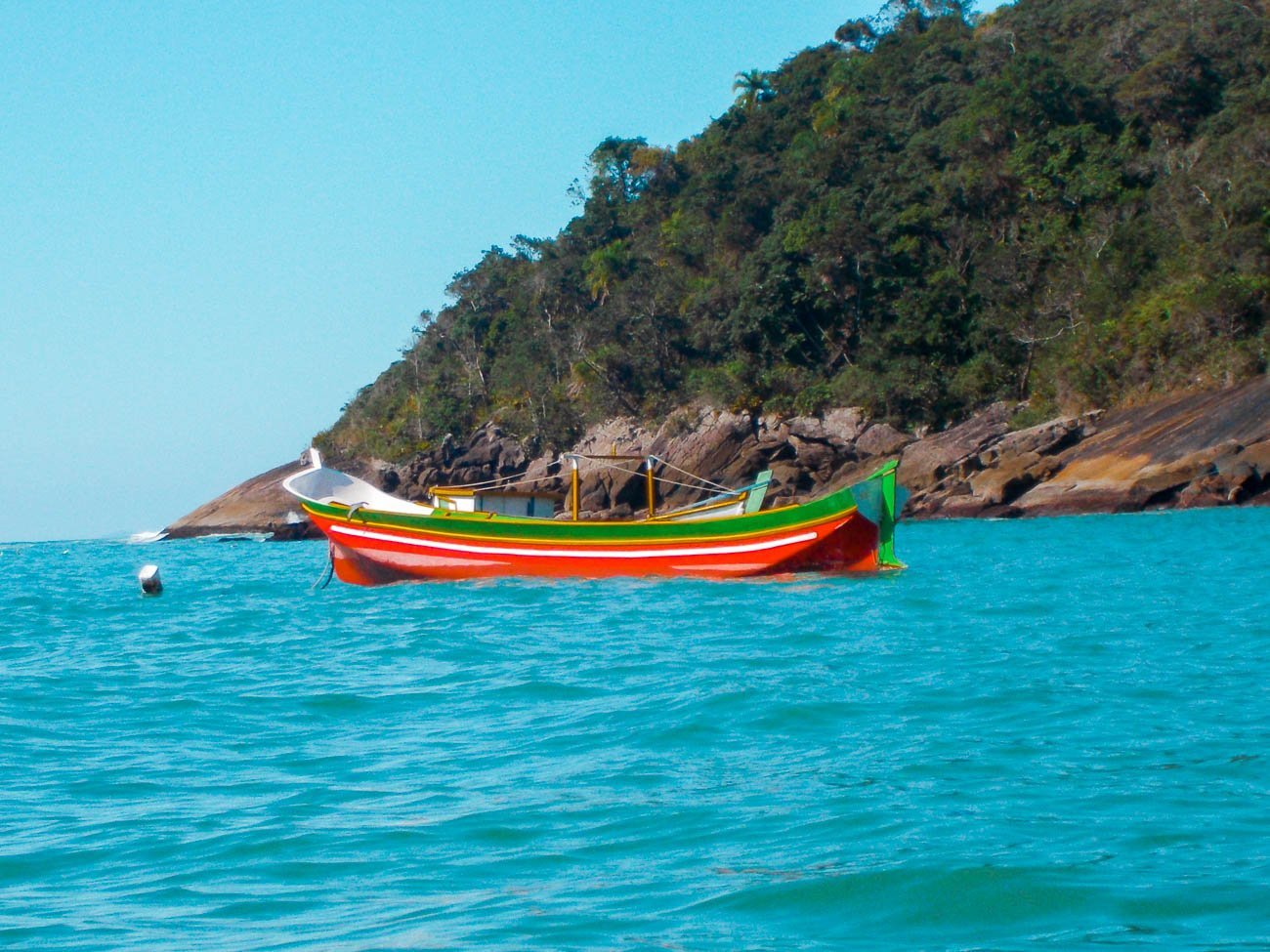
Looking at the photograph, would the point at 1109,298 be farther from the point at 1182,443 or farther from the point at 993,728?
the point at 993,728

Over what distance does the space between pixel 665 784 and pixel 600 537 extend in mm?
13284

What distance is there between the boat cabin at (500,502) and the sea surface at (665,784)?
7.29 meters

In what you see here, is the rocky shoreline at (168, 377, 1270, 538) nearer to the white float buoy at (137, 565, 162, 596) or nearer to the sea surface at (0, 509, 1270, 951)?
the white float buoy at (137, 565, 162, 596)

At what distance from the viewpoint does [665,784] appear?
7.34m

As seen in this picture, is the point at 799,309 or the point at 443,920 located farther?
the point at 799,309

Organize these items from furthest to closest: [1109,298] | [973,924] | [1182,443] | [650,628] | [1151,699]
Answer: [1109,298]
[1182,443]
[650,628]
[1151,699]
[973,924]

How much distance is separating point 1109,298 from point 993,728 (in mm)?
39337

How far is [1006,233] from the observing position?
165ft

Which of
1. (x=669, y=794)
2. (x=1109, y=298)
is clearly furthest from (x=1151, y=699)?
(x=1109, y=298)

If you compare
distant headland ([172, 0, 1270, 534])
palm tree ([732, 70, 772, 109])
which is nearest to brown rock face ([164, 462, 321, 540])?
distant headland ([172, 0, 1270, 534])

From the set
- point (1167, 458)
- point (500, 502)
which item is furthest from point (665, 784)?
point (1167, 458)

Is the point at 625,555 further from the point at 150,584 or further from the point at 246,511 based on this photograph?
the point at 246,511

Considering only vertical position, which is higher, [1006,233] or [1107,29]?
[1107,29]

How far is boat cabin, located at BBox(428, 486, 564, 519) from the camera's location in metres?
22.6
